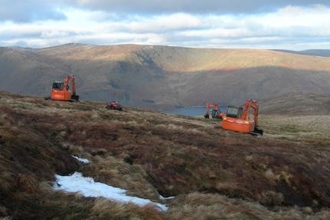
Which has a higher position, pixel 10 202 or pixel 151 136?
pixel 10 202

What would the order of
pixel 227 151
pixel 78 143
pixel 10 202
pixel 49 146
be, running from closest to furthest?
pixel 10 202 < pixel 49 146 < pixel 78 143 < pixel 227 151

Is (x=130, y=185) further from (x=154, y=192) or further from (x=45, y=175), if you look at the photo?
(x=45, y=175)

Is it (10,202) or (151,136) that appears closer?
(10,202)

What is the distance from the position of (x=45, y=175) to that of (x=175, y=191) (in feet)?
22.9

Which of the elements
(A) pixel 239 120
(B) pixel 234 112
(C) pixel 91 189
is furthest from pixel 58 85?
(C) pixel 91 189

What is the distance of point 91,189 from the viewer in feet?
53.5

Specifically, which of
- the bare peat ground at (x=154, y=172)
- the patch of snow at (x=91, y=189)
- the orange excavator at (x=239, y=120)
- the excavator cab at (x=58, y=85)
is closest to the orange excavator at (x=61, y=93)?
the excavator cab at (x=58, y=85)

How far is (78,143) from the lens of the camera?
2678 centimetres

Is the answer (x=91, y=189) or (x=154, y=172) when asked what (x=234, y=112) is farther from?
(x=91, y=189)

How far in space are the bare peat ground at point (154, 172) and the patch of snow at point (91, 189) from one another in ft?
1.70

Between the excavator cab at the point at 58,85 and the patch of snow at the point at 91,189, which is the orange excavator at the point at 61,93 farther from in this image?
the patch of snow at the point at 91,189

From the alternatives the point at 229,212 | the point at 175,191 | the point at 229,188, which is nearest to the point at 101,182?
the point at 175,191

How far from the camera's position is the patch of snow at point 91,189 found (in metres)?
15.5

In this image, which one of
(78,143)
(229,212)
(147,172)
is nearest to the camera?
(229,212)
